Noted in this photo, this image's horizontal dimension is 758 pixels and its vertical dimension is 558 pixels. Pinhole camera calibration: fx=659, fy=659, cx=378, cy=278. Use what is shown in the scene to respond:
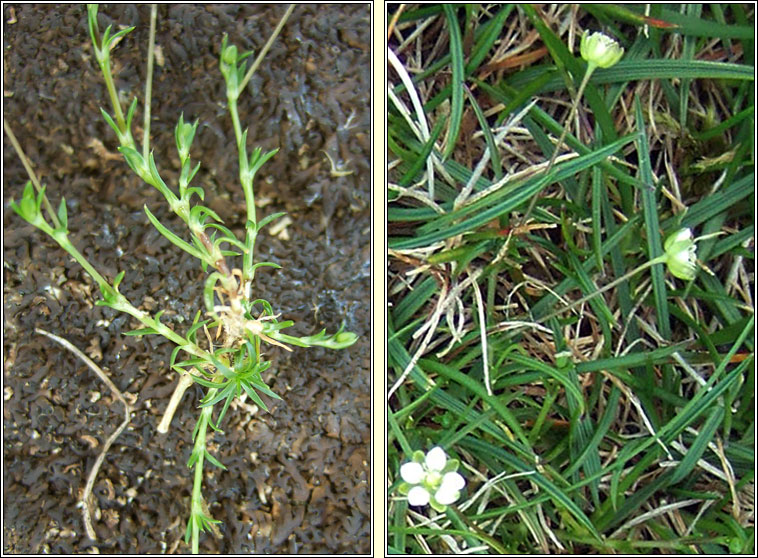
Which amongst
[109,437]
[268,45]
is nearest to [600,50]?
[268,45]

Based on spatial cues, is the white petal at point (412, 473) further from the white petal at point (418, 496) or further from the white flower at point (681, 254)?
the white flower at point (681, 254)

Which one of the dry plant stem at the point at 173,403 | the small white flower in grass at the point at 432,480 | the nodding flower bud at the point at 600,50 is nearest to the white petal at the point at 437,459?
the small white flower in grass at the point at 432,480

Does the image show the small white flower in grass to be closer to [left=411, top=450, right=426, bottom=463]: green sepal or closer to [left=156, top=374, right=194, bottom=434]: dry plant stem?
[left=411, top=450, right=426, bottom=463]: green sepal

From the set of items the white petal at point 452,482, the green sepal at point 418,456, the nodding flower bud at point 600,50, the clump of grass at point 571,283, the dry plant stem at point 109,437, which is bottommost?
the dry plant stem at point 109,437

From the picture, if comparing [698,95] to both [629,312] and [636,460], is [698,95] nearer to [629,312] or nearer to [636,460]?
[629,312]

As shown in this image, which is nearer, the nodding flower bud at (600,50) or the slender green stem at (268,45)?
the nodding flower bud at (600,50)

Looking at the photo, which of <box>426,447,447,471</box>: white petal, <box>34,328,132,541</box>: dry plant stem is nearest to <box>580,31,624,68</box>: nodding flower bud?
<box>426,447,447,471</box>: white petal

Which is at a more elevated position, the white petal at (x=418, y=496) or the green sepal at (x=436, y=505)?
the white petal at (x=418, y=496)
